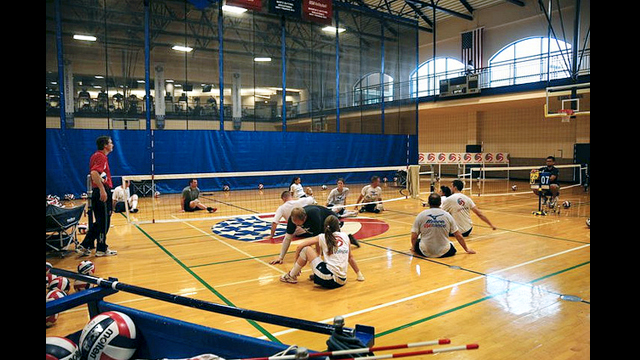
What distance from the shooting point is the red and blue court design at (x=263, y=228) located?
8734 millimetres

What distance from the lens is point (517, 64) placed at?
2292 centimetres

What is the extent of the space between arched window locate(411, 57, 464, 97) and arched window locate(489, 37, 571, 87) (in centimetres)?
230

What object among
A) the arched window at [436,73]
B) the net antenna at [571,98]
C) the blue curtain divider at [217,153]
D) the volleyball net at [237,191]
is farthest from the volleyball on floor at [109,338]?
the arched window at [436,73]

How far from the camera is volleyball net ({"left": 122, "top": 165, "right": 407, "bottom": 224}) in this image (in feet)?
38.1

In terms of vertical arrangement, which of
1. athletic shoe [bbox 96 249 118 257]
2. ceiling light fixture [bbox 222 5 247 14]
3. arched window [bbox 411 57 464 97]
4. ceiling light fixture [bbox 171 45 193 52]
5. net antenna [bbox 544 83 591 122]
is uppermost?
ceiling light fixture [bbox 222 5 247 14]

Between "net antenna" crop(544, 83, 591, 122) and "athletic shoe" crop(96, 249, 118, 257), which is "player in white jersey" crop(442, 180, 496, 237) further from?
"net antenna" crop(544, 83, 591, 122)

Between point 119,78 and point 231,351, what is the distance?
16.1 m

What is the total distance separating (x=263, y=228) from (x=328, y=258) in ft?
14.8

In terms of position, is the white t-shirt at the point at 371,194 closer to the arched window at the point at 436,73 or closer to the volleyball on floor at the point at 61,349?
the volleyball on floor at the point at 61,349

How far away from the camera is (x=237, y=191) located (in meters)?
18.5

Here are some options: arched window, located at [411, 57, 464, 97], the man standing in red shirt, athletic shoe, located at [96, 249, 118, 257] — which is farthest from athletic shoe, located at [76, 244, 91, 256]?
arched window, located at [411, 57, 464, 97]

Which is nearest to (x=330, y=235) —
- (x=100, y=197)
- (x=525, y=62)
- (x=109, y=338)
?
(x=109, y=338)

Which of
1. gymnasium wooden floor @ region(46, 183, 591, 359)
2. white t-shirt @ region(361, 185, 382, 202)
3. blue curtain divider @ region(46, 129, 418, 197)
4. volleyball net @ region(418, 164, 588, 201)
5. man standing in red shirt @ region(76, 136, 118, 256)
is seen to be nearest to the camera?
gymnasium wooden floor @ region(46, 183, 591, 359)
